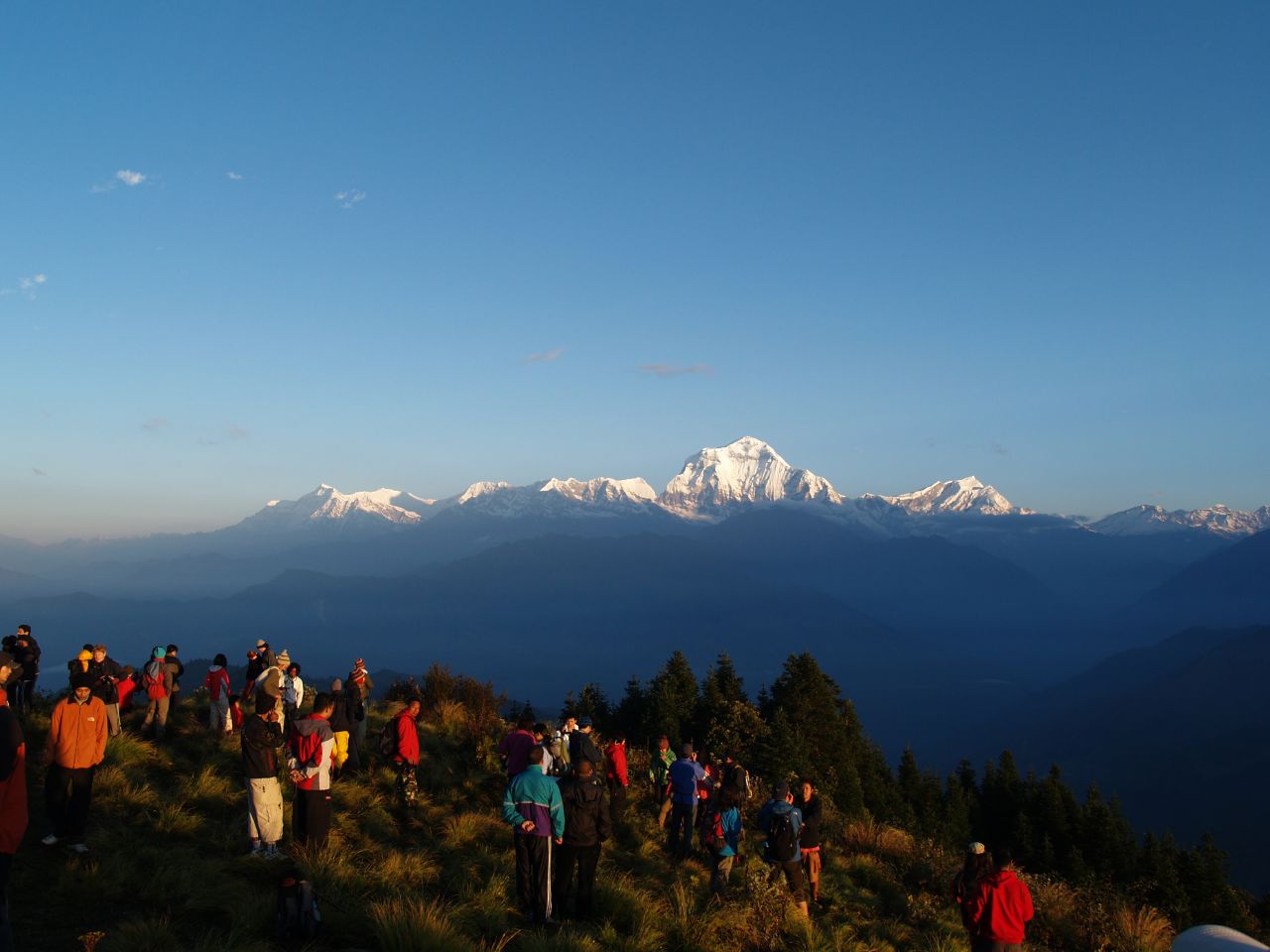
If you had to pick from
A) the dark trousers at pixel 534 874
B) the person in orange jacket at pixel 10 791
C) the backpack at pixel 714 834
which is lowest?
the backpack at pixel 714 834

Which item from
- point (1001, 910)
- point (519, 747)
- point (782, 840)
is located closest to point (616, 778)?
point (519, 747)

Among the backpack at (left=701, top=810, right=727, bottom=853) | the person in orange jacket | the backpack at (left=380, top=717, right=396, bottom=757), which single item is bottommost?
the backpack at (left=701, top=810, right=727, bottom=853)

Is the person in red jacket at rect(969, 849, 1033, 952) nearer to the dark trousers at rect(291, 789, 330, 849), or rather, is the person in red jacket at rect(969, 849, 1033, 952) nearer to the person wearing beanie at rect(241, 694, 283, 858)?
the dark trousers at rect(291, 789, 330, 849)

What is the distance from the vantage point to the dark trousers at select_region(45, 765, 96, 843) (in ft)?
26.5

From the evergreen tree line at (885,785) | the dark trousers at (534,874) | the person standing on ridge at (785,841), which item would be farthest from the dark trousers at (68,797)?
the evergreen tree line at (885,785)

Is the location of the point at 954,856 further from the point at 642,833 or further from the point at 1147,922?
the point at 642,833

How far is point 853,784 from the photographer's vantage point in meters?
45.9

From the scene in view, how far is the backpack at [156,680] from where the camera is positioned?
1309 cm

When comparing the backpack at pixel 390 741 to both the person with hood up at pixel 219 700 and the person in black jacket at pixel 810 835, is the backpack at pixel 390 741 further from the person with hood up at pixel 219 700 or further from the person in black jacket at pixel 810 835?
the person in black jacket at pixel 810 835

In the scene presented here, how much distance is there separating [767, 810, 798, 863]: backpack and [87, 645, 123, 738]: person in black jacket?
34.8 feet

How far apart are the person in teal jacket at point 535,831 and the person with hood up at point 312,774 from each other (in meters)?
2.35

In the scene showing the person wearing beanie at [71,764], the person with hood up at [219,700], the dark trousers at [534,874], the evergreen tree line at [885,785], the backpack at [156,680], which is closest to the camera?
the dark trousers at [534,874]

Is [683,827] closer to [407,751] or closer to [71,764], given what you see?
[407,751]

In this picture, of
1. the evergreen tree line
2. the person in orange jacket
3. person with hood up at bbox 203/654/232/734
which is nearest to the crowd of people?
the person in orange jacket
